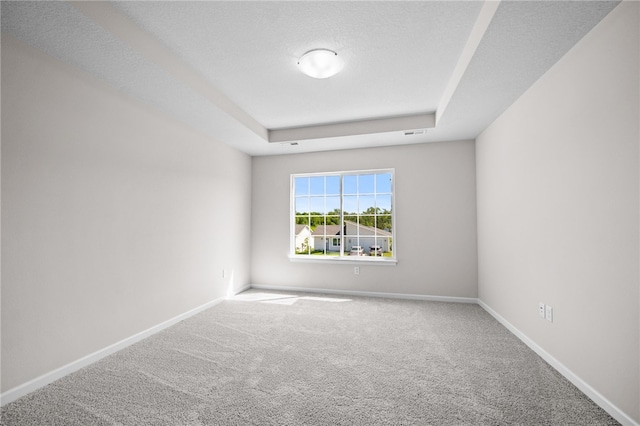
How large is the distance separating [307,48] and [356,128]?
1824 millimetres

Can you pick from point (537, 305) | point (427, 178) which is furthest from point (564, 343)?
point (427, 178)

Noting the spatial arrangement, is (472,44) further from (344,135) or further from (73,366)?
(73,366)

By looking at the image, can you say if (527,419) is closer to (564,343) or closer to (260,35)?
(564,343)

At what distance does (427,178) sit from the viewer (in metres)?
4.43

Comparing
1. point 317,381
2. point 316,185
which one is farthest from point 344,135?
point 317,381

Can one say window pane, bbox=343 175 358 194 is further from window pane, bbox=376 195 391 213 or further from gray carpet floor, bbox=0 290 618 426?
gray carpet floor, bbox=0 290 618 426

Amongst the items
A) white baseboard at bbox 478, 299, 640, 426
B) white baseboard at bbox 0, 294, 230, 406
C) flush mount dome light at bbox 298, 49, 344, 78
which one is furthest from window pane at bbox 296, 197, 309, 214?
white baseboard at bbox 478, 299, 640, 426

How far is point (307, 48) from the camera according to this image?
7.63ft

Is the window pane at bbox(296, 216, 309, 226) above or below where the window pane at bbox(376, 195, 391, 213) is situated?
below

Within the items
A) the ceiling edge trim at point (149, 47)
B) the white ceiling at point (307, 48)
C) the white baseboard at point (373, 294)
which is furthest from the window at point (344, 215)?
the ceiling edge trim at point (149, 47)

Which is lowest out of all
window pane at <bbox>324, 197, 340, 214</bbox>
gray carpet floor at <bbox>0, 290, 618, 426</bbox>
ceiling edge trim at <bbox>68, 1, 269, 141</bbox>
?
gray carpet floor at <bbox>0, 290, 618, 426</bbox>

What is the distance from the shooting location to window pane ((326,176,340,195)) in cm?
495

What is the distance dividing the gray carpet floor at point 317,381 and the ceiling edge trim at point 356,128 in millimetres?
2513

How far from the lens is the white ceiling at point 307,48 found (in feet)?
5.97
